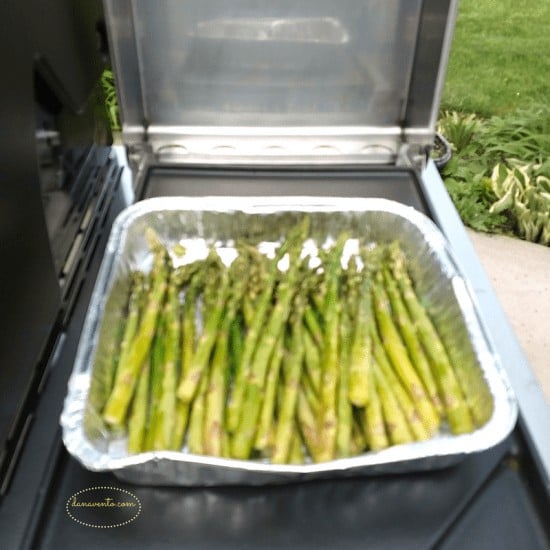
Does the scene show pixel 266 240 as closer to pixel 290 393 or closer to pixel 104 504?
pixel 290 393

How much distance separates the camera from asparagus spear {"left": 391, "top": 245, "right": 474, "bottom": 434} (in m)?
1.36

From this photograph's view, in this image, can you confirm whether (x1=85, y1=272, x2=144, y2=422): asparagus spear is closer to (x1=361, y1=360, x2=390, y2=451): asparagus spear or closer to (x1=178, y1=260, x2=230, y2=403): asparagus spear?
(x1=178, y1=260, x2=230, y2=403): asparagus spear

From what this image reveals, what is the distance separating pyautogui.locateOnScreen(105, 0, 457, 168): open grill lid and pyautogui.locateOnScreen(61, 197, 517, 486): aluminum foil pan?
420 millimetres

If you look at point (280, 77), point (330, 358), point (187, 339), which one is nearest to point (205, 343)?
point (187, 339)

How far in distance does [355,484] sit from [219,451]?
0.30 m

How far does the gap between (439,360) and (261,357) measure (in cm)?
43

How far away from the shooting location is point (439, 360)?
1.47 meters

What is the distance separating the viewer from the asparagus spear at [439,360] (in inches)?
53.5

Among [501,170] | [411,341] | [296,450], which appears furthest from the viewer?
[501,170]

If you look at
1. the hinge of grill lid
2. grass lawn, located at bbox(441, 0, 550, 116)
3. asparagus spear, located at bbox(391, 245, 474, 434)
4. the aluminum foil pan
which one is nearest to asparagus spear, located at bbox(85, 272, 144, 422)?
the aluminum foil pan

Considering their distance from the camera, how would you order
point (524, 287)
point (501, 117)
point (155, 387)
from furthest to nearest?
point (501, 117) < point (524, 287) < point (155, 387)

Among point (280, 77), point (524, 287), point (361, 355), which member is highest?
point (280, 77)

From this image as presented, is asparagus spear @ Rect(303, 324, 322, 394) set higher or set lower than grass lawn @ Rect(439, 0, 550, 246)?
higher

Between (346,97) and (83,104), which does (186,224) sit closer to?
(83,104)
